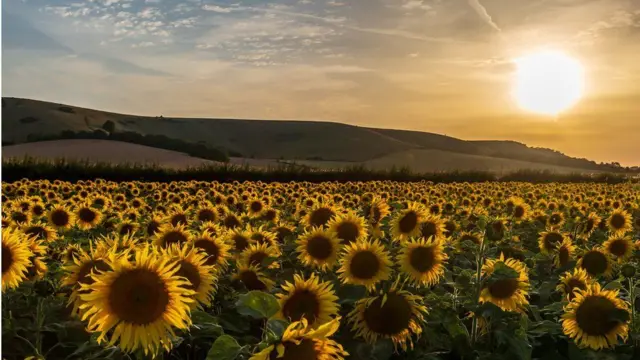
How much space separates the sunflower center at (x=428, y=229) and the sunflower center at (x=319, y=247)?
1.39 metres

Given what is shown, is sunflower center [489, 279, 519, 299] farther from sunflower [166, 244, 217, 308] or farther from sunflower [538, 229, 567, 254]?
sunflower [538, 229, 567, 254]

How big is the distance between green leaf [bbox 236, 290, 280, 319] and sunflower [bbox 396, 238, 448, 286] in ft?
7.46

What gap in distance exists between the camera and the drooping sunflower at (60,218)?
29.7 feet

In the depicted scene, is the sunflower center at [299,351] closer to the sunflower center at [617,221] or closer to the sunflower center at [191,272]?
the sunflower center at [191,272]

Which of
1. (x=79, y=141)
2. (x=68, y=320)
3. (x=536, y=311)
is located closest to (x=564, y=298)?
(x=536, y=311)

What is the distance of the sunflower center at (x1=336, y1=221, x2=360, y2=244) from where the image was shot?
5.58m

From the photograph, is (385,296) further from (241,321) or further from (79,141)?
(79,141)

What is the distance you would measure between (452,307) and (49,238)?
15.6 feet

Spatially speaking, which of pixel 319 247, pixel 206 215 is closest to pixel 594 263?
pixel 319 247

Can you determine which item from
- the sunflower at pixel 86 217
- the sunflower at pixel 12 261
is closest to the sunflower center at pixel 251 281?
the sunflower at pixel 12 261

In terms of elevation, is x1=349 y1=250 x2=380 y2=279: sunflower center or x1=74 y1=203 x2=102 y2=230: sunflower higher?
x1=349 y1=250 x2=380 y2=279: sunflower center

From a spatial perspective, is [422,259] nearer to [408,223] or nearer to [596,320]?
[596,320]

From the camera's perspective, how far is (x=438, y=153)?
4129 inches

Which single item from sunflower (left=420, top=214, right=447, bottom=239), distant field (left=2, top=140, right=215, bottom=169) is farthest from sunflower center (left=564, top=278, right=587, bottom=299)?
distant field (left=2, top=140, right=215, bottom=169)
